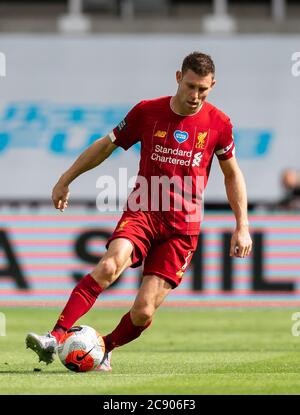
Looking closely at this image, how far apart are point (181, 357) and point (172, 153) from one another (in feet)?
7.21

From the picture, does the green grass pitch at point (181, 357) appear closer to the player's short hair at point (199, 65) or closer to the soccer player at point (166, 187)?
the soccer player at point (166, 187)

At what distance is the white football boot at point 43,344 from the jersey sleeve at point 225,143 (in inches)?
78.4

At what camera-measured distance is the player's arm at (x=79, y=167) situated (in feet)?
30.5

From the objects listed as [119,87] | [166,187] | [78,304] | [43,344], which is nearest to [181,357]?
[166,187]

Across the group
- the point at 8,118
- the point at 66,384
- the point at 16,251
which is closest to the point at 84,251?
the point at 16,251

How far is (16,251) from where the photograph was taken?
56.3 feet

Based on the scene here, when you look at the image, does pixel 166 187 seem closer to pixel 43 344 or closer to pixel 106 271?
pixel 106 271

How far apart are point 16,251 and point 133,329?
26.4ft

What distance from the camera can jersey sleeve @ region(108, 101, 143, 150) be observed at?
948 centimetres

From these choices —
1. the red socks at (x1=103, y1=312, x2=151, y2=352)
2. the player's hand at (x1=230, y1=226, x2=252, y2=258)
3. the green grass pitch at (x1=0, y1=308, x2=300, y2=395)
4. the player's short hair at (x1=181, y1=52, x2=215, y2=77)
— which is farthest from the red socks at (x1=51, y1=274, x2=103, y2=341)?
the player's short hair at (x1=181, y1=52, x2=215, y2=77)

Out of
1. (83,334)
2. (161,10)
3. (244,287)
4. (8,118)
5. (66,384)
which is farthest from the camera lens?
(161,10)

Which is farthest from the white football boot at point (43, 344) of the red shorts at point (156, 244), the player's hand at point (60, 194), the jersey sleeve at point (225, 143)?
the jersey sleeve at point (225, 143)

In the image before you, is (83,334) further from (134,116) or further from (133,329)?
(134,116)

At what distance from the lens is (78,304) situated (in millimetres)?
8875
